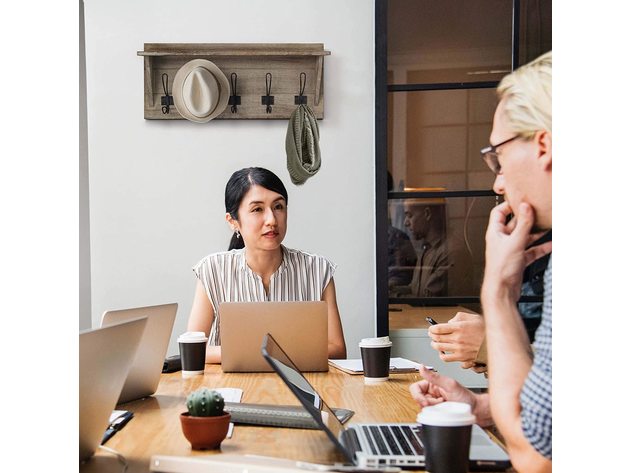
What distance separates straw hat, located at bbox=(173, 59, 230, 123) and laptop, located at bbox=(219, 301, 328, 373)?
161 centimetres

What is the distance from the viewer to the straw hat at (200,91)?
350 cm

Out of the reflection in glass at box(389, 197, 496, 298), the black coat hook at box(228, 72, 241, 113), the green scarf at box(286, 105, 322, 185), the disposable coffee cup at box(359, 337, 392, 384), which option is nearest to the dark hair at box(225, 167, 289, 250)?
the green scarf at box(286, 105, 322, 185)

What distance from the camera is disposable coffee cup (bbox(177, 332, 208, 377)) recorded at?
7.02 feet

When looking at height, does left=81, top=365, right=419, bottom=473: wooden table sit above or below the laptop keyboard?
below

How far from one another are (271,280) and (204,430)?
1.78m

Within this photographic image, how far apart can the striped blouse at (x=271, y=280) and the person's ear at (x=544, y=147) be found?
1962 millimetres

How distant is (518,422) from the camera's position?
110 centimetres

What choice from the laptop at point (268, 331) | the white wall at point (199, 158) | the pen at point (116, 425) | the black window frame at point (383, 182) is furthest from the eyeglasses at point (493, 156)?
the white wall at point (199, 158)

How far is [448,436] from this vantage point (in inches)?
44.2

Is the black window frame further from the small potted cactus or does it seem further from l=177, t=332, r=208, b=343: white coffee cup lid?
the small potted cactus

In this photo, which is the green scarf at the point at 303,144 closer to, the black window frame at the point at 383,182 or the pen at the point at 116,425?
the black window frame at the point at 383,182

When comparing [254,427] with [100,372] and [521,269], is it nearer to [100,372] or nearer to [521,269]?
[100,372]

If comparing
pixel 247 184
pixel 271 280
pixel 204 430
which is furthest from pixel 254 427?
pixel 247 184
